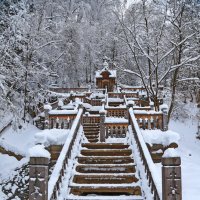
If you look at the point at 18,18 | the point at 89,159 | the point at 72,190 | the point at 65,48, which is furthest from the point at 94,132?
the point at 65,48

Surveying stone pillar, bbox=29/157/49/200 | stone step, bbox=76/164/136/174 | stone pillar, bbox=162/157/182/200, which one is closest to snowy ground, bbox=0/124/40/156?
stone step, bbox=76/164/136/174

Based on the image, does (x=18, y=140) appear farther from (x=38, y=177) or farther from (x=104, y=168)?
(x=38, y=177)

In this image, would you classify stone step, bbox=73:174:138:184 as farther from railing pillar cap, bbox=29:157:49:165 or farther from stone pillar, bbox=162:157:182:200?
railing pillar cap, bbox=29:157:49:165

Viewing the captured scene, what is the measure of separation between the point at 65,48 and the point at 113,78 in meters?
8.00

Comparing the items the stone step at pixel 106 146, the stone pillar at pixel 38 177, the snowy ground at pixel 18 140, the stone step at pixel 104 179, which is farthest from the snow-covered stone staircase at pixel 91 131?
the stone pillar at pixel 38 177

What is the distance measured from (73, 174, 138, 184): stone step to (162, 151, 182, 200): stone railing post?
3069 millimetres

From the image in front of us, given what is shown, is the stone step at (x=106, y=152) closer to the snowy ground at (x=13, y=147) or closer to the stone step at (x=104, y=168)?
the stone step at (x=104, y=168)

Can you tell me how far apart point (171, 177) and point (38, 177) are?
2446mm

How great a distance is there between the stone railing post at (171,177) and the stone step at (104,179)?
307 centimetres

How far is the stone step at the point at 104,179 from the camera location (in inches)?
356

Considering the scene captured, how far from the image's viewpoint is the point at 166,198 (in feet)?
19.7

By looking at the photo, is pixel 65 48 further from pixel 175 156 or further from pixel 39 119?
pixel 175 156

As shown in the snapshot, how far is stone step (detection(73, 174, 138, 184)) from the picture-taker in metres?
9.05

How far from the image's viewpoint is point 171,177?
6.00 m
